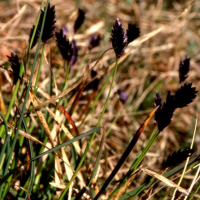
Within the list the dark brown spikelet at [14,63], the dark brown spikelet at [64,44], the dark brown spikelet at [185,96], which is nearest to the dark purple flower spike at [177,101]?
the dark brown spikelet at [185,96]

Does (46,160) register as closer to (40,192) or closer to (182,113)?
(40,192)

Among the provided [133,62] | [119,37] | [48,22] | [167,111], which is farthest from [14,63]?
[133,62]

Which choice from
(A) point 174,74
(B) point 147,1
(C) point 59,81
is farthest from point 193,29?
(C) point 59,81

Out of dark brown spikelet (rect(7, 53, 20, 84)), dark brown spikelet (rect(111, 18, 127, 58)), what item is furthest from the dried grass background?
dark brown spikelet (rect(111, 18, 127, 58))

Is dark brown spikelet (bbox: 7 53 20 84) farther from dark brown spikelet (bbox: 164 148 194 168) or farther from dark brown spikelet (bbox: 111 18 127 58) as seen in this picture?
dark brown spikelet (bbox: 164 148 194 168)

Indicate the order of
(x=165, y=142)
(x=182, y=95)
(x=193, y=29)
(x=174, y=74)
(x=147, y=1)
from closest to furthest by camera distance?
(x=182, y=95)
(x=165, y=142)
(x=174, y=74)
(x=193, y=29)
(x=147, y=1)

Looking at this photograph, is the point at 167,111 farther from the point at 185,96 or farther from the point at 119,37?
the point at 119,37

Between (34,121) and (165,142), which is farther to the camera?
(165,142)

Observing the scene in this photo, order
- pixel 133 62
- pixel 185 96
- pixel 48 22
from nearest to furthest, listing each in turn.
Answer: pixel 185 96, pixel 48 22, pixel 133 62
